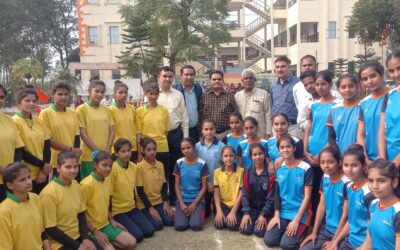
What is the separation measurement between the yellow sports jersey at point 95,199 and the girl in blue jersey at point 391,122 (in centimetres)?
282

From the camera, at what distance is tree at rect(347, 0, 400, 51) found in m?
22.5

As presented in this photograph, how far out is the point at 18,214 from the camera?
3131 millimetres

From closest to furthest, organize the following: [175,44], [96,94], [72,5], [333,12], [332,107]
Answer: [332,107], [96,94], [175,44], [333,12], [72,5]

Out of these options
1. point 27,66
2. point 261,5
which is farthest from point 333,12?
point 27,66

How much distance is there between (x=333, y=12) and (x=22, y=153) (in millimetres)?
29819

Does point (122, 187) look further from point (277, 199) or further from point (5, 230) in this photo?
point (277, 199)

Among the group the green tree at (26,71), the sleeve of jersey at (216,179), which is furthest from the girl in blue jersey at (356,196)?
the green tree at (26,71)

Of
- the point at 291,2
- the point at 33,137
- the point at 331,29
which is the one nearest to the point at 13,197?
the point at 33,137

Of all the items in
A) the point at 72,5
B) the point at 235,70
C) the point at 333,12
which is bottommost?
the point at 235,70

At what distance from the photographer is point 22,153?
3756 mm

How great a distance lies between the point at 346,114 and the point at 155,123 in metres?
2.45

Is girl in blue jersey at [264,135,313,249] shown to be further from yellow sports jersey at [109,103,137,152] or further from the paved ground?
yellow sports jersey at [109,103,137,152]

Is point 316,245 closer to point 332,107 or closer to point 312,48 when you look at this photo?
point 332,107

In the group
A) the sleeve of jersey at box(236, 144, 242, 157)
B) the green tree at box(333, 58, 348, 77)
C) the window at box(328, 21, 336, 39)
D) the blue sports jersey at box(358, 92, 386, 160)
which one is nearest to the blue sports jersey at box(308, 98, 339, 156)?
the blue sports jersey at box(358, 92, 386, 160)
